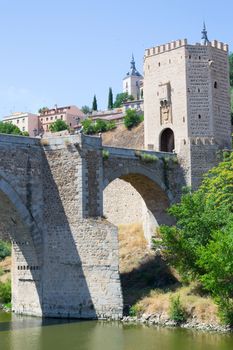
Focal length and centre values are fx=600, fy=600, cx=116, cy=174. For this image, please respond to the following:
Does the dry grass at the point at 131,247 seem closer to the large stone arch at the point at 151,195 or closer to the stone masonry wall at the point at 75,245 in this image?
the large stone arch at the point at 151,195

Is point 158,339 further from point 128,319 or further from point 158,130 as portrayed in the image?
point 158,130

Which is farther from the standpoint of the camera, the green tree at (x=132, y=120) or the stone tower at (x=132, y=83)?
the stone tower at (x=132, y=83)

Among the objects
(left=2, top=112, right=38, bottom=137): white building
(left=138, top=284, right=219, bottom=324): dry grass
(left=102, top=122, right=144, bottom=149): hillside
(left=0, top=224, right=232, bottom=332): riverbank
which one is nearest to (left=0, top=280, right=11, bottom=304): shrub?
(left=0, top=224, right=232, bottom=332): riverbank

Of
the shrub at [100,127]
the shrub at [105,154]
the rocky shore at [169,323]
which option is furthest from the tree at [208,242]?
the shrub at [100,127]

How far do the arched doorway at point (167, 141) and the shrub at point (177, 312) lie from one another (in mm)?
12684

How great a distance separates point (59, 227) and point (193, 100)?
1107 cm

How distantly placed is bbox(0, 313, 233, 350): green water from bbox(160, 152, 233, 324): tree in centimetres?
162

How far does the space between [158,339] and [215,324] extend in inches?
94.9

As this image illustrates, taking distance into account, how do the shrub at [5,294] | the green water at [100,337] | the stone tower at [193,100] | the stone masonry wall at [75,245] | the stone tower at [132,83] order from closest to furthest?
the green water at [100,337] < the stone masonry wall at [75,245] < the shrub at [5,294] < the stone tower at [193,100] < the stone tower at [132,83]

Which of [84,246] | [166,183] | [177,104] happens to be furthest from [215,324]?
[177,104]

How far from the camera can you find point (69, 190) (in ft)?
77.3

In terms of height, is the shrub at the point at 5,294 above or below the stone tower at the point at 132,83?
below

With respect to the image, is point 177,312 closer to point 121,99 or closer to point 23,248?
point 23,248

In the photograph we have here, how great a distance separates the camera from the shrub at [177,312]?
21.0 meters
